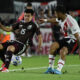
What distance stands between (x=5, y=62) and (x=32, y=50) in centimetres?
1091

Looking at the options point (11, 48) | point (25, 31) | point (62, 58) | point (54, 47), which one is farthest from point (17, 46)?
point (62, 58)

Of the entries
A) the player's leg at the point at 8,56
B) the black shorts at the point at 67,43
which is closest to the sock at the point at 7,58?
the player's leg at the point at 8,56

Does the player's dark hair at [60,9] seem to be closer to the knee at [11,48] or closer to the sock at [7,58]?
the knee at [11,48]

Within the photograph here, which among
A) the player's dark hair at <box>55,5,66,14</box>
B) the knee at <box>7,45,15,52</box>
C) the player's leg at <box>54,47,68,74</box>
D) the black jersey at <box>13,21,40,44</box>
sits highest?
the player's dark hair at <box>55,5,66,14</box>

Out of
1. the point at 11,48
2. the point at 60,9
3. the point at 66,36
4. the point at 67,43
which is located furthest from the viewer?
the point at 66,36

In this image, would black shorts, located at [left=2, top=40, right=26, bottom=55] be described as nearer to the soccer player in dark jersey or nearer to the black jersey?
the soccer player in dark jersey

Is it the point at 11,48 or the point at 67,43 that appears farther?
the point at 67,43

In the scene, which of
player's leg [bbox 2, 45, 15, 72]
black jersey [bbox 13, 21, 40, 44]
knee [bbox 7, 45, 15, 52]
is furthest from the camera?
black jersey [bbox 13, 21, 40, 44]

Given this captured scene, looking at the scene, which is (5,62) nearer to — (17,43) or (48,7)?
(17,43)

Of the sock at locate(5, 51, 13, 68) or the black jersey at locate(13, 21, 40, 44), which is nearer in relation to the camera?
the sock at locate(5, 51, 13, 68)

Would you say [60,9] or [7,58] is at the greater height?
[60,9]

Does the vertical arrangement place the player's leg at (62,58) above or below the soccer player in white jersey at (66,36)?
below

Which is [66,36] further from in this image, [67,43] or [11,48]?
[11,48]

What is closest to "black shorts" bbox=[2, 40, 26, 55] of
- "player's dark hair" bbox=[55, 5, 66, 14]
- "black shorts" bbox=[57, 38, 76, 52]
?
"black shorts" bbox=[57, 38, 76, 52]
